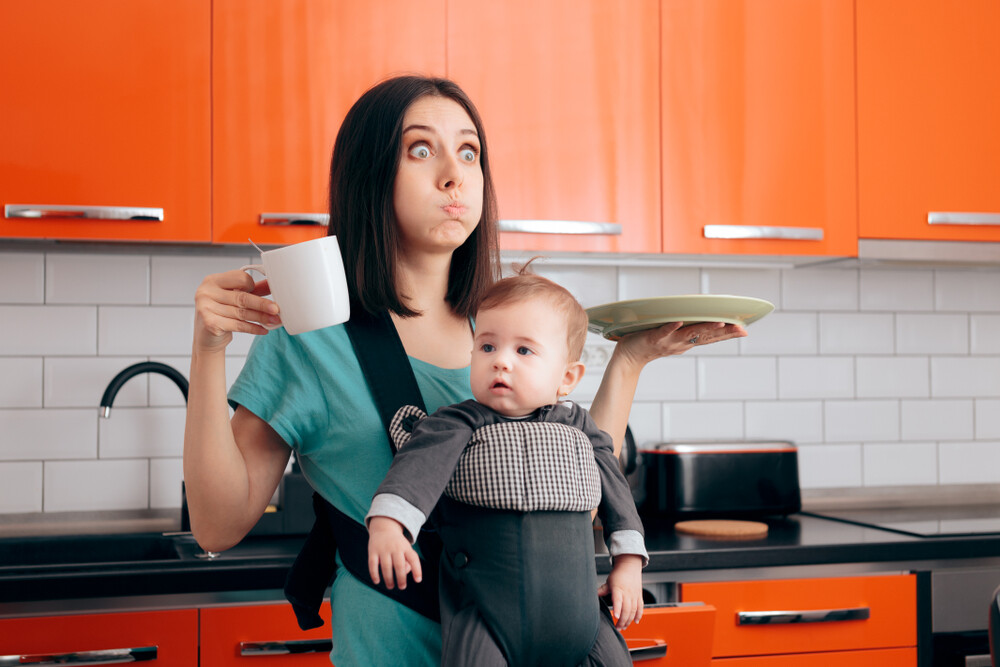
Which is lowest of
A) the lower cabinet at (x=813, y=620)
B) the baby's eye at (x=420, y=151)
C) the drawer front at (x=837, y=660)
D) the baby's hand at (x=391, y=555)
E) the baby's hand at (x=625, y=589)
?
the drawer front at (x=837, y=660)

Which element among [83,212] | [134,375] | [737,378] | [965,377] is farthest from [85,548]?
[965,377]

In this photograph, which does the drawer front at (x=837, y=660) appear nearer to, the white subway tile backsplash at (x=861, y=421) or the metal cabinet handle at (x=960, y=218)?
the white subway tile backsplash at (x=861, y=421)

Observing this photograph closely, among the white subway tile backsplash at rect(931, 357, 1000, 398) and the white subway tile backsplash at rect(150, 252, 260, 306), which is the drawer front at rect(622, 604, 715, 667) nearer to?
the white subway tile backsplash at rect(150, 252, 260, 306)

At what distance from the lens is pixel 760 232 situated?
1933 millimetres

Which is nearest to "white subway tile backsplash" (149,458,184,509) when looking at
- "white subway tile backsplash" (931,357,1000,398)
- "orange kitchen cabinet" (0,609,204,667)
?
Result: "orange kitchen cabinet" (0,609,204,667)

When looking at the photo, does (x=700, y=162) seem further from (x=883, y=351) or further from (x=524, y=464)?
(x=524, y=464)

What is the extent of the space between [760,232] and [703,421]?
1.87 ft

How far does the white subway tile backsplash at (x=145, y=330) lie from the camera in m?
2.01

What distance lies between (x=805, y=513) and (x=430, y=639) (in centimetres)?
150

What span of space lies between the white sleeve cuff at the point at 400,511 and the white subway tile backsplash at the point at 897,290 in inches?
74.3

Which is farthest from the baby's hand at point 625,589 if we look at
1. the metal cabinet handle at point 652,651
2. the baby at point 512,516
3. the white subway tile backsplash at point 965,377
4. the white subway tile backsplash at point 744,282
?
the white subway tile backsplash at point 965,377

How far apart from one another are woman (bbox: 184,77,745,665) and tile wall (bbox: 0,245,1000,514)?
0.97 metres

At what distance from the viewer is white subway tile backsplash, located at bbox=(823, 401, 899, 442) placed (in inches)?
92.2

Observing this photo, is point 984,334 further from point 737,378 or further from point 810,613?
point 810,613
